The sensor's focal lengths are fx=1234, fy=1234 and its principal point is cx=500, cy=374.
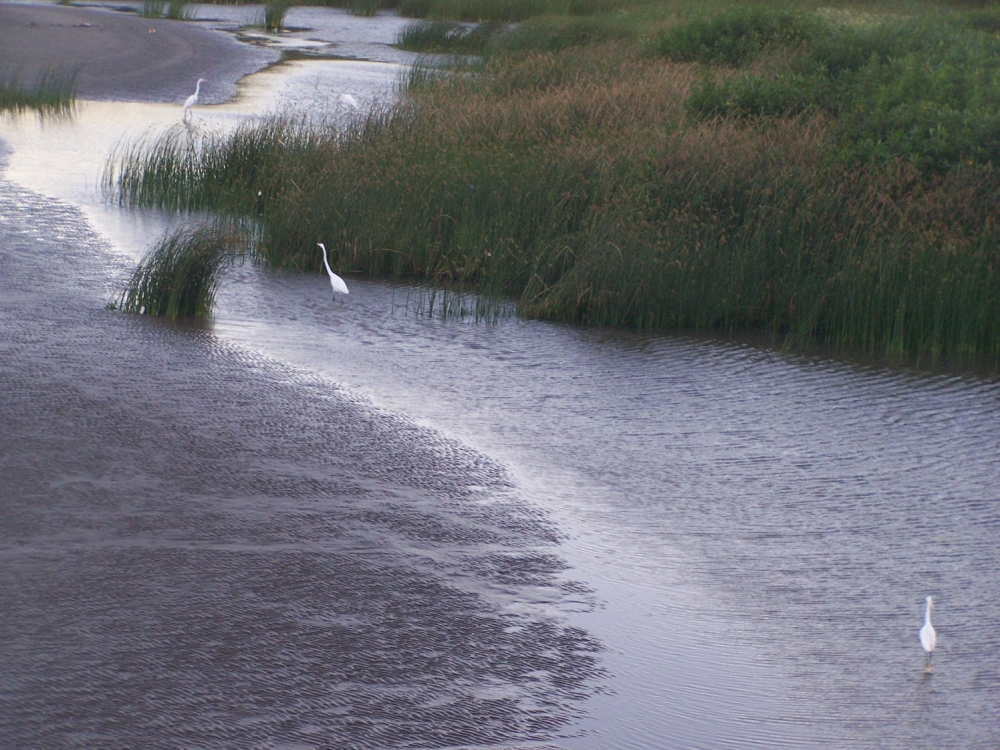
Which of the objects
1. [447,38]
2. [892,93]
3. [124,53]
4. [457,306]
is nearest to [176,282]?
[457,306]

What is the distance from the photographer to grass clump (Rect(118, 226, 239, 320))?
9.13 meters

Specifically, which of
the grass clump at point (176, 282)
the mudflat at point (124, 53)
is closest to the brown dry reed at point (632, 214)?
the grass clump at point (176, 282)

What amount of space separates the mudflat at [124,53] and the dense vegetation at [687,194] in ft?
28.0

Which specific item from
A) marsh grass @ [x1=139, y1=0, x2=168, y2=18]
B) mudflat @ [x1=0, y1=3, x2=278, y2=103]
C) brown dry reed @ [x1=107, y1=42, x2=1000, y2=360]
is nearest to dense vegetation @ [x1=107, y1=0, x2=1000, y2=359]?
brown dry reed @ [x1=107, y1=42, x2=1000, y2=360]

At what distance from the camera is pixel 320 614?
480 cm

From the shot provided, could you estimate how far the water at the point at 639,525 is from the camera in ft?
14.6

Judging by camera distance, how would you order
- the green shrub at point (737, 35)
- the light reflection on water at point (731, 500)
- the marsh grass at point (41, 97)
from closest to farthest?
the light reflection on water at point (731, 500), the green shrub at point (737, 35), the marsh grass at point (41, 97)

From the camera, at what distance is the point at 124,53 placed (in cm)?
2797

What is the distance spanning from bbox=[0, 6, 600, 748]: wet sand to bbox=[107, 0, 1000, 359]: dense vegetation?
12.1 ft

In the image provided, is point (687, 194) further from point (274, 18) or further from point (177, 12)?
point (177, 12)

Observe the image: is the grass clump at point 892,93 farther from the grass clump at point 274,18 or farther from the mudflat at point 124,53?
the grass clump at point 274,18

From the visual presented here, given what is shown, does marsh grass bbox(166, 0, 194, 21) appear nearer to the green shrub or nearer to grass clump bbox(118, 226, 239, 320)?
the green shrub

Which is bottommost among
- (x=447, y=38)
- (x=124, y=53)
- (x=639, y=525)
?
(x=639, y=525)

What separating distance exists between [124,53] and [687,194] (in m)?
20.4
